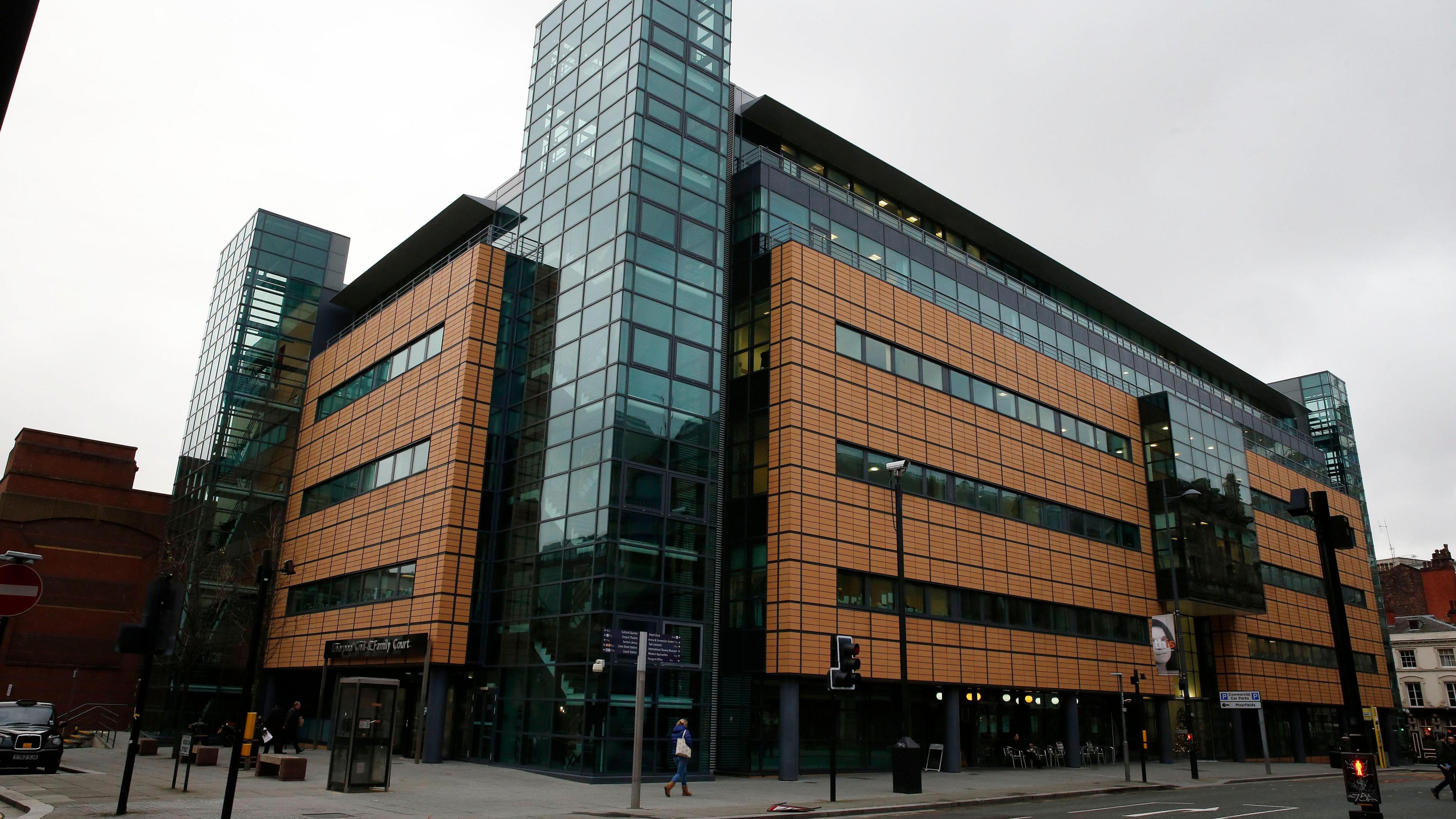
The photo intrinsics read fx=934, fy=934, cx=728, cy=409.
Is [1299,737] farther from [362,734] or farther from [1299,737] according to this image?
[362,734]

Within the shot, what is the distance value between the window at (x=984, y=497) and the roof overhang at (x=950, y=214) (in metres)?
14.9

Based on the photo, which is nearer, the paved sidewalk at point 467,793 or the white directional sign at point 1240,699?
the paved sidewalk at point 467,793

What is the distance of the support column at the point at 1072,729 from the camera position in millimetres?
40156

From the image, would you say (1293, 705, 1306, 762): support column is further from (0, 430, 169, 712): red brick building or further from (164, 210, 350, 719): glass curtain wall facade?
(0, 430, 169, 712): red brick building

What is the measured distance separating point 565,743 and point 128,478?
47.6m

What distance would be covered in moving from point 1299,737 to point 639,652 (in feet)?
170

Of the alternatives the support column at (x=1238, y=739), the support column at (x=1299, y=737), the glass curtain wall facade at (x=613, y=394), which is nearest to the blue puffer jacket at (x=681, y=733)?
the glass curtain wall facade at (x=613, y=394)

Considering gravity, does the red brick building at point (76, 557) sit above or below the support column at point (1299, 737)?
above

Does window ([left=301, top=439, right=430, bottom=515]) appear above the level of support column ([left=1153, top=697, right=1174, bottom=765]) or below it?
above

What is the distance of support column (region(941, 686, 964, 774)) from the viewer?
34.9m

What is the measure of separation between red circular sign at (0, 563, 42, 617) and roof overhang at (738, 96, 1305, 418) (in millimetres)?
35152

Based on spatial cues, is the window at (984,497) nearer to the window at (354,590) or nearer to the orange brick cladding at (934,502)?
the orange brick cladding at (934,502)

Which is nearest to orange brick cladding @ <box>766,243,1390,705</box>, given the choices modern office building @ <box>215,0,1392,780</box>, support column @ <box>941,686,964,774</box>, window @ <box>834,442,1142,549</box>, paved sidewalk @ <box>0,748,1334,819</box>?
modern office building @ <box>215,0,1392,780</box>

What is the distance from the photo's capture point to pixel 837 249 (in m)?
38.5
